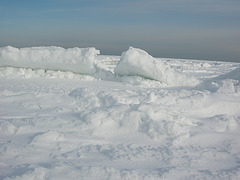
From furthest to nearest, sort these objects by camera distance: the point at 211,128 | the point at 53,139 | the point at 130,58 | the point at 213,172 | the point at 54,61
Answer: the point at 54,61 → the point at 130,58 → the point at 211,128 → the point at 53,139 → the point at 213,172

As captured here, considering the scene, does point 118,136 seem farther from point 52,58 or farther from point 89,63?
point 52,58

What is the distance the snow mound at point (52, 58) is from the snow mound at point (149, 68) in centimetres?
117

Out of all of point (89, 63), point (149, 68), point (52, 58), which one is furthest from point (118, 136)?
point (52, 58)

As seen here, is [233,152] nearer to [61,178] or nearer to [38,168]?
[61,178]

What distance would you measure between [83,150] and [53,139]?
465 millimetres

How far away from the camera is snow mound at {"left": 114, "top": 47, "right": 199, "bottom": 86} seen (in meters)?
7.85

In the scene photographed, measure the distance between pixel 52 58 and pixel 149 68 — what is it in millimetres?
3277

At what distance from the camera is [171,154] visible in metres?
2.84

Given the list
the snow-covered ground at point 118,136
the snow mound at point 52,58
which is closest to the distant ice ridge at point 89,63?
the snow mound at point 52,58

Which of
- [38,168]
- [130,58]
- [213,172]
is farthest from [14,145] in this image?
[130,58]

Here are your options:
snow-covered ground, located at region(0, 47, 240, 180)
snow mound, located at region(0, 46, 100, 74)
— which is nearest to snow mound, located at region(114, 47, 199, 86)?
snow mound, located at region(0, 46, 100, 74)

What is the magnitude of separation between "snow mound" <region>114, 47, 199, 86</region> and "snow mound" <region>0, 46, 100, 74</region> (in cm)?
117

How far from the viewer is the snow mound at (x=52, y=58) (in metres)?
8.45

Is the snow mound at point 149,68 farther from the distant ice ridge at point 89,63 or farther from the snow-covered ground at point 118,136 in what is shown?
the snow-covered ground at point 118,136
